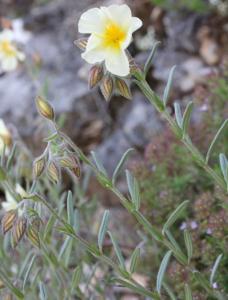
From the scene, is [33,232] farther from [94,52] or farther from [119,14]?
[119,14]

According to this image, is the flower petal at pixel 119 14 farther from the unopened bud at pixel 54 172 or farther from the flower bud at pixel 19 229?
the flower bud at pixel 19 229

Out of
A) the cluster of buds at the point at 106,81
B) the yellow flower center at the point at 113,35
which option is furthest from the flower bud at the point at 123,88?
the yellow flower center at the point at 113,35

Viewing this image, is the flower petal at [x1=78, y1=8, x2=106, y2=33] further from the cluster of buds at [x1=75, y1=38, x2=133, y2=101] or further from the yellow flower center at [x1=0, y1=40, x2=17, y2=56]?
the yellow flower center at [x1=0, y1=40, x2=17, y2=56]


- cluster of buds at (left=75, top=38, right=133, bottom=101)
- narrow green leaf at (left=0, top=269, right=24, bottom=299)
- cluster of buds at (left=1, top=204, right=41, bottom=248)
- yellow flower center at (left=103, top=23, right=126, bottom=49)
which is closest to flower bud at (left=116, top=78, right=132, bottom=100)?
cluster of buds at (left=75, top=38, right=133, bottom=101)

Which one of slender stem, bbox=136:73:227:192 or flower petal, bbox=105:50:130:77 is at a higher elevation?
flower petal, bbox=105:50:130:77

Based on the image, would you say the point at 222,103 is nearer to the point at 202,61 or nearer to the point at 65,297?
the point at 65,297

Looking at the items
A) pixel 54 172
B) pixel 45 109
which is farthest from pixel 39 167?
pixel 45 109

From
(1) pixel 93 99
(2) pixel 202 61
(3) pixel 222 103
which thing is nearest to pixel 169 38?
(2) pixel 202 61
